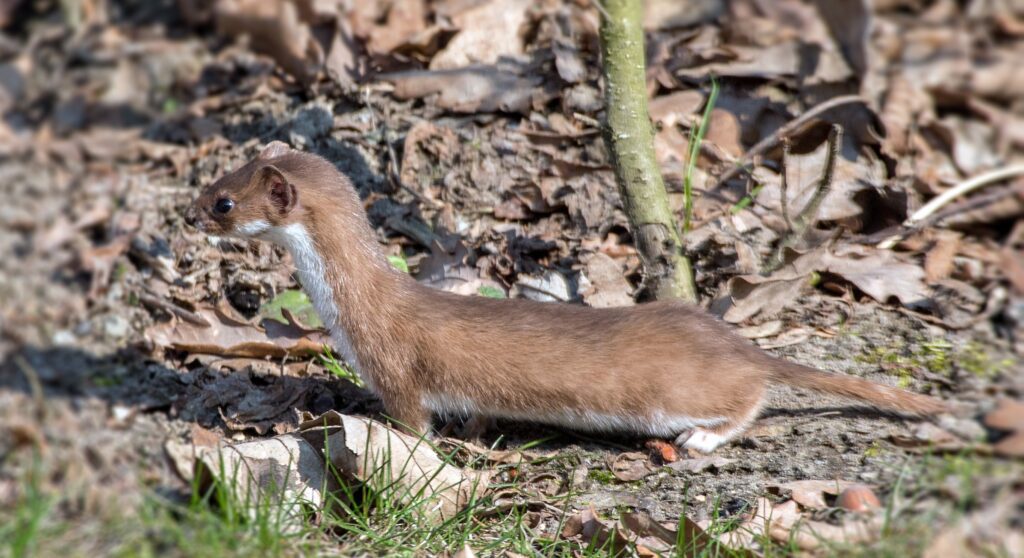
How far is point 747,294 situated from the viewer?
19.6ft

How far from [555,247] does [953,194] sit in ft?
7.78

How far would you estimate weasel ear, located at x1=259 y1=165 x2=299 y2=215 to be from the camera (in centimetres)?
544

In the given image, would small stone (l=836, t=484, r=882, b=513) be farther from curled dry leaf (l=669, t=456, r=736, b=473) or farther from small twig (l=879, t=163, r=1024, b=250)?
small twig (l=879, t=163, r=1024, b=250)

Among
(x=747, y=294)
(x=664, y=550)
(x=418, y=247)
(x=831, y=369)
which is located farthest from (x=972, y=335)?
(x=418, y=247)

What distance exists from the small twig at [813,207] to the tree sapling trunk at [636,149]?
1.92 ft

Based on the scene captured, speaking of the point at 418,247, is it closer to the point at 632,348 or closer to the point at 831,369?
the point at 632,348

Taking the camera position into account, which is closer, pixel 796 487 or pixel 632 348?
pixel 796 487

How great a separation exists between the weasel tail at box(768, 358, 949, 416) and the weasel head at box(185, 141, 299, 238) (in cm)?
262

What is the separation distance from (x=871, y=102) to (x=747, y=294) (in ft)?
6.77

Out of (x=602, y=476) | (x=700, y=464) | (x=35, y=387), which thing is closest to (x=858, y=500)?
(x=700, y=464)

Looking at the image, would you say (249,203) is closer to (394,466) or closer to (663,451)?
(394,466)

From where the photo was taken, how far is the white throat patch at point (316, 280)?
5543 mm

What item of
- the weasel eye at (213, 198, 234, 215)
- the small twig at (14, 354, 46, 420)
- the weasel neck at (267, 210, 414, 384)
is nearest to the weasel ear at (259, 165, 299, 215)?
the weasel neck at (267, 210, 414, 384)

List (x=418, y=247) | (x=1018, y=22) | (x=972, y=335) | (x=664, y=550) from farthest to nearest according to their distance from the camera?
1. (x=1018, y=22)
2. (x=418, y=247)
3. (x=972, y=335)
4. (x=664, y=550)
